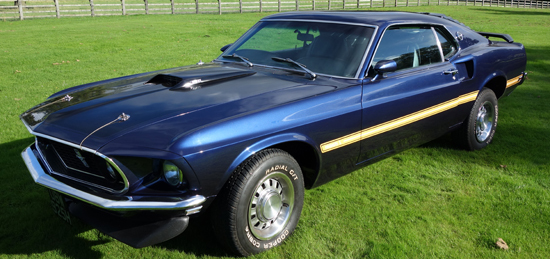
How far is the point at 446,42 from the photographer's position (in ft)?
15.4

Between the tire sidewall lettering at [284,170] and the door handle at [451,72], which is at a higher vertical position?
the door handle at [451,72]

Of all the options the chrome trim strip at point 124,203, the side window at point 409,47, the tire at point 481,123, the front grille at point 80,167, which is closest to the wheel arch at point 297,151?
the chrome trim strip at point 124,203

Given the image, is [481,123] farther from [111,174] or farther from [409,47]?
[111,174]

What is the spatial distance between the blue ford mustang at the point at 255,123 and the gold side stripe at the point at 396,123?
0.01m

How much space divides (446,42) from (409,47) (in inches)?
28.3

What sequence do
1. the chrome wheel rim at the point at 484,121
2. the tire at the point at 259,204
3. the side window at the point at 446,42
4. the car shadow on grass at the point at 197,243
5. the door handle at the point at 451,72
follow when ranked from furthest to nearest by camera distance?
the chrome wheel rim at the point at 484,121
the side window at the point at 446,42
the door handle at the point at 451,72
the car shadow on grass at the point at 197,243
the tire at the point at 259,204

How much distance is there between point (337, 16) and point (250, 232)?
2245mm

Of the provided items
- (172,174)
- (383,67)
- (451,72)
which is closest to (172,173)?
(172,174)

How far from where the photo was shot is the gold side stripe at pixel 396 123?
133 inches

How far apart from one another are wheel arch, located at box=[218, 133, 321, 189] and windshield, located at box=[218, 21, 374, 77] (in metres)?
0.79

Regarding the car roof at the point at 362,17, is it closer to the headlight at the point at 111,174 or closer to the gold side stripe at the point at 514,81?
the gold side stripe at the point at 514,81

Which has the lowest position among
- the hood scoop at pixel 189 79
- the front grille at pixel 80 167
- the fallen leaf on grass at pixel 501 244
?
the fallen leaf on grass at pixel 501 244

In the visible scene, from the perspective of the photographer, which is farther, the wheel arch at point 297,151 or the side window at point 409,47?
the side window at point 409,47

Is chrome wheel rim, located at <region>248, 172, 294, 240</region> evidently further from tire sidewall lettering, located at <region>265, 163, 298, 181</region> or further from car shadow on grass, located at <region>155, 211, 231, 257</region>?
car shadow on grass, located at <region>155, 211, 231, 257</region>
